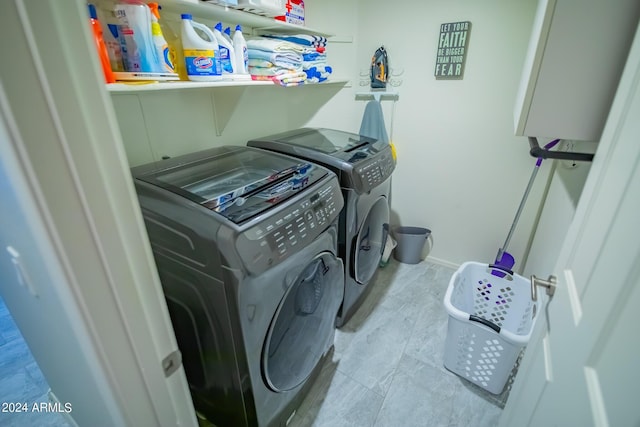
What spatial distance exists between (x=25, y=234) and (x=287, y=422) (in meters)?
1.26

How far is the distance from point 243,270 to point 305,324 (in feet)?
2.08

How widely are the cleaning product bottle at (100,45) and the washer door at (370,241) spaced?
1.22 m

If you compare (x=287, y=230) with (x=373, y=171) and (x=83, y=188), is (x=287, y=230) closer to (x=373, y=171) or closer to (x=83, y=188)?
(x=83, y=188)

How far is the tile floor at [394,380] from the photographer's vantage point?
138cm

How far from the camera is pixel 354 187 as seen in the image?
142cm

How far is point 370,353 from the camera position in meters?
1.70

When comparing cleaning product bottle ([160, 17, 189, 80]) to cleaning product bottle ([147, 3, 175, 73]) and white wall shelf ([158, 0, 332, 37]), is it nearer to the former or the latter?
white wall shelf ([158, 0, 332, 37])

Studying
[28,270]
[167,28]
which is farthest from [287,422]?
[167,28]

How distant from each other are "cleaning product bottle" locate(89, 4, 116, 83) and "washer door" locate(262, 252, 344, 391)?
90cm

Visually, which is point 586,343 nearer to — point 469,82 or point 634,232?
point 634,232

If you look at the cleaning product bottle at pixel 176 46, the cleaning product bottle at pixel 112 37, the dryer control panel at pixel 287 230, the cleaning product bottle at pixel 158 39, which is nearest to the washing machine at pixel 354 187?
the dryer control panel at pixel 287 230

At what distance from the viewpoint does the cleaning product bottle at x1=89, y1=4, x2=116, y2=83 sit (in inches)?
34.9

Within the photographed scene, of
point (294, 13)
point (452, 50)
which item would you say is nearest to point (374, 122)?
point (452, 50)

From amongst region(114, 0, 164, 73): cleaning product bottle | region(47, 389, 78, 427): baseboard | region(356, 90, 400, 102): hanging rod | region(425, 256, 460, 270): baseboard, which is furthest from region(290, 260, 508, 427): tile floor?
region(114, 0, 164, 73): cleaning product bottle
